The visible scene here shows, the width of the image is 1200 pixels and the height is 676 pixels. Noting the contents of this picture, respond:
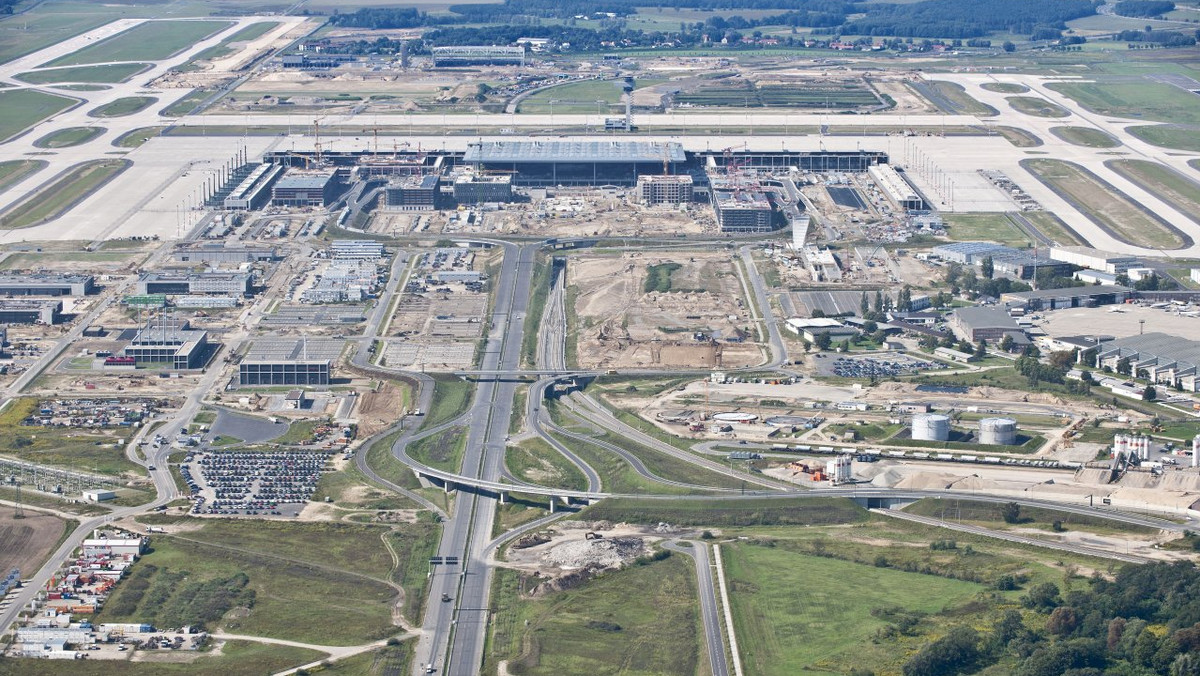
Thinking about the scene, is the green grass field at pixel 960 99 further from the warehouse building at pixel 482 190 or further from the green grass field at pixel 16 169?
the green grass field at pixel 16 169

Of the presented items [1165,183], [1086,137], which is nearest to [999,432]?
[1165,183]

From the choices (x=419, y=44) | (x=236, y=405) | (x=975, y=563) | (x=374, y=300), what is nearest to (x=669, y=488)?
(x=975, y=563)

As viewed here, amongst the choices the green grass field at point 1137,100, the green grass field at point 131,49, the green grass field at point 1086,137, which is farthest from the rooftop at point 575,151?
the green grass field at point 131,49

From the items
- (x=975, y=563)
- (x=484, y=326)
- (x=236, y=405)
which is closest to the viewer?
(x=975, y=563)

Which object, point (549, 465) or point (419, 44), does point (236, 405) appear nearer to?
point (549, 465)

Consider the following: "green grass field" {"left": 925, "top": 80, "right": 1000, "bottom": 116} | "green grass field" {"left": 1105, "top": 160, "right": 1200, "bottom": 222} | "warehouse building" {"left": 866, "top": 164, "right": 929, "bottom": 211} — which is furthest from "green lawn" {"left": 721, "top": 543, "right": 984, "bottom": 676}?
"green grass field" {"left": 925, "top": 80, "right": 1000, "bottom": 116}

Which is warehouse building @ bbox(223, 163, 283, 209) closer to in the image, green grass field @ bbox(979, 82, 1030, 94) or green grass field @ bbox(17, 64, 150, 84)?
green grass field @ bbox(17, 64, 150, 84)

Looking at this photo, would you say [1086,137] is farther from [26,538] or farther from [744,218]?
[26,538]
